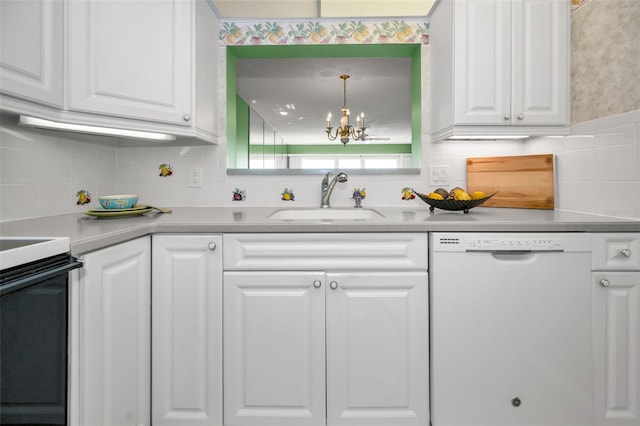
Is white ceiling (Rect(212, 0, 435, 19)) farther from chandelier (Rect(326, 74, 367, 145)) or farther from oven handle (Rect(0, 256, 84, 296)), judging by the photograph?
oven handle (Rect(0, 256, 84, 296))

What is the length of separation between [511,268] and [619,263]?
415 millimetres

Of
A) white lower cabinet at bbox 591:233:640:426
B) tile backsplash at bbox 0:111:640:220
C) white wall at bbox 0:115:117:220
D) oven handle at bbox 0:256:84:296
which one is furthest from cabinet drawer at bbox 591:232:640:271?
white wall at bbox 0:115:117:220

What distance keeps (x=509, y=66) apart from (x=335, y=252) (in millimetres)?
1235

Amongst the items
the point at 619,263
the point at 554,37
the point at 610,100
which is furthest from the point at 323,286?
the point at 554,37

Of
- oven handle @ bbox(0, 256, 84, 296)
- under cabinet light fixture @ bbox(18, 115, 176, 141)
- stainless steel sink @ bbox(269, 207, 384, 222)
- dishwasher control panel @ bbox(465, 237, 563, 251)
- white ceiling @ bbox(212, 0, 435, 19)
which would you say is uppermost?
white ceiling @ bbox(212, 0, 435, 19)

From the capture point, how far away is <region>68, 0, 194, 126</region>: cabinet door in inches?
57.8

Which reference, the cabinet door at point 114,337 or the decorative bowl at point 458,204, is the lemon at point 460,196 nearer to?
the decorative bowl at point 458,204

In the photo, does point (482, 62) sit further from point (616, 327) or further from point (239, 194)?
point (239, 194)

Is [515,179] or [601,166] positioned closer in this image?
[601,166]

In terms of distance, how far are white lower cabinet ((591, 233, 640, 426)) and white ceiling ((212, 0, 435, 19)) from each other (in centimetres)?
159

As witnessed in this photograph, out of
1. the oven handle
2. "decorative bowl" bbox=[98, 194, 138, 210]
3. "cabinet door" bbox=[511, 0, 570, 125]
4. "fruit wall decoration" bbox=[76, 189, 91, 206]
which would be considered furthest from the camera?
"fruit wall decoration" bbox=[76, 189, 91, 206]

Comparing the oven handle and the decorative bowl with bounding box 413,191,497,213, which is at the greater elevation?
the decorative bowl with bounding box 413,191,497,213

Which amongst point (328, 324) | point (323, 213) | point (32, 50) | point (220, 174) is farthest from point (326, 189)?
point (32, 50)

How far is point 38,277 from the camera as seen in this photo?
2.93 ft
